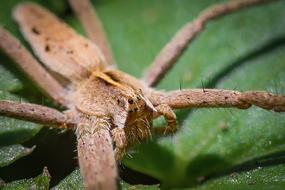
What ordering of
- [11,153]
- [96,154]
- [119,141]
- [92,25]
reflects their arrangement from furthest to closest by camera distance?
[92,25], [11,153], [119,141], [96,154]

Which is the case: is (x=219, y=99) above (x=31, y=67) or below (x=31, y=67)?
below

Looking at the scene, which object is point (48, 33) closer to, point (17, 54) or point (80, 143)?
point (17, 54)

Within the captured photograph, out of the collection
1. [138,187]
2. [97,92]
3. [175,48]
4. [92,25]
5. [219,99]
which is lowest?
[138,187]

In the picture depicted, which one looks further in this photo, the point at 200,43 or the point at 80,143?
the point at 200,43

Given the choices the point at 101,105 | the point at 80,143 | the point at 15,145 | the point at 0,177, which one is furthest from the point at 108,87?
the point at 0,177

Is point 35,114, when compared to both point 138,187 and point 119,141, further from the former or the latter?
point 138,187

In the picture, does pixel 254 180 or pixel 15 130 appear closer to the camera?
pixel 254 180

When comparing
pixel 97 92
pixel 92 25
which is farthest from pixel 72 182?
pixel 92 25

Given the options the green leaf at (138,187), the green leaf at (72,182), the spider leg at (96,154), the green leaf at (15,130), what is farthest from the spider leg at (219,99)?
the green leaf at (15,130)
